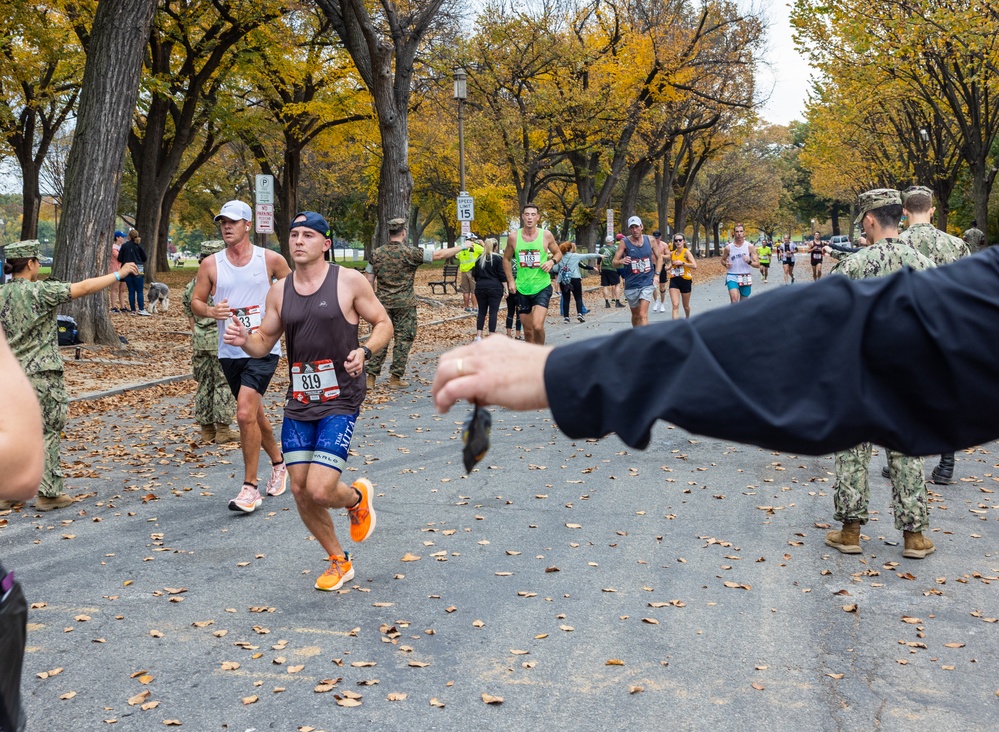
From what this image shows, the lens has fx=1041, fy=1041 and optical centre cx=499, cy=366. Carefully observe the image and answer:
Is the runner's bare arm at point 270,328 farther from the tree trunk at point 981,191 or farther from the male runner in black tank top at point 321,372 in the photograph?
the tree trunk at point 981,191

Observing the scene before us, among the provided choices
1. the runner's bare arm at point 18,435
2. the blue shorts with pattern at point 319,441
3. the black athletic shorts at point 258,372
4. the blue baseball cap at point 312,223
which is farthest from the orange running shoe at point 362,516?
the runner's bare arm at point 18,435

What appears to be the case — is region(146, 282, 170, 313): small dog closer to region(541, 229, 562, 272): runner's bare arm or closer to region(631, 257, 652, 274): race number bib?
region(631, 257, 652, 274): race number bib

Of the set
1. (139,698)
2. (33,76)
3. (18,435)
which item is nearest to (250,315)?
(139,698)

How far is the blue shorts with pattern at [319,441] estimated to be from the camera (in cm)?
577

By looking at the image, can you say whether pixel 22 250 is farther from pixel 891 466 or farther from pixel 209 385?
pixel 891 466

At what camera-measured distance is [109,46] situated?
15602 millimetres

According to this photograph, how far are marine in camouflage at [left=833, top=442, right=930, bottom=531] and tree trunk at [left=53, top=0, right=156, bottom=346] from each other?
12488 millimetres

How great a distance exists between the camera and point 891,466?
20.8 feet

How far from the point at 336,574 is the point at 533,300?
28.8 ft

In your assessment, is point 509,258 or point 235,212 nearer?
point 235,212

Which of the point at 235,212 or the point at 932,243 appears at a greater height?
the point at 235,212

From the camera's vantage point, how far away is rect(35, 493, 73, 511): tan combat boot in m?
7.90

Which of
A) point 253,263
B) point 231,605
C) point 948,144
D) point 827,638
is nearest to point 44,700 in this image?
point 231,605

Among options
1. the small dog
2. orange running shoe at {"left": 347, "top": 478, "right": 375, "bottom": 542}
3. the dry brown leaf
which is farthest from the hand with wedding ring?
the small dog
